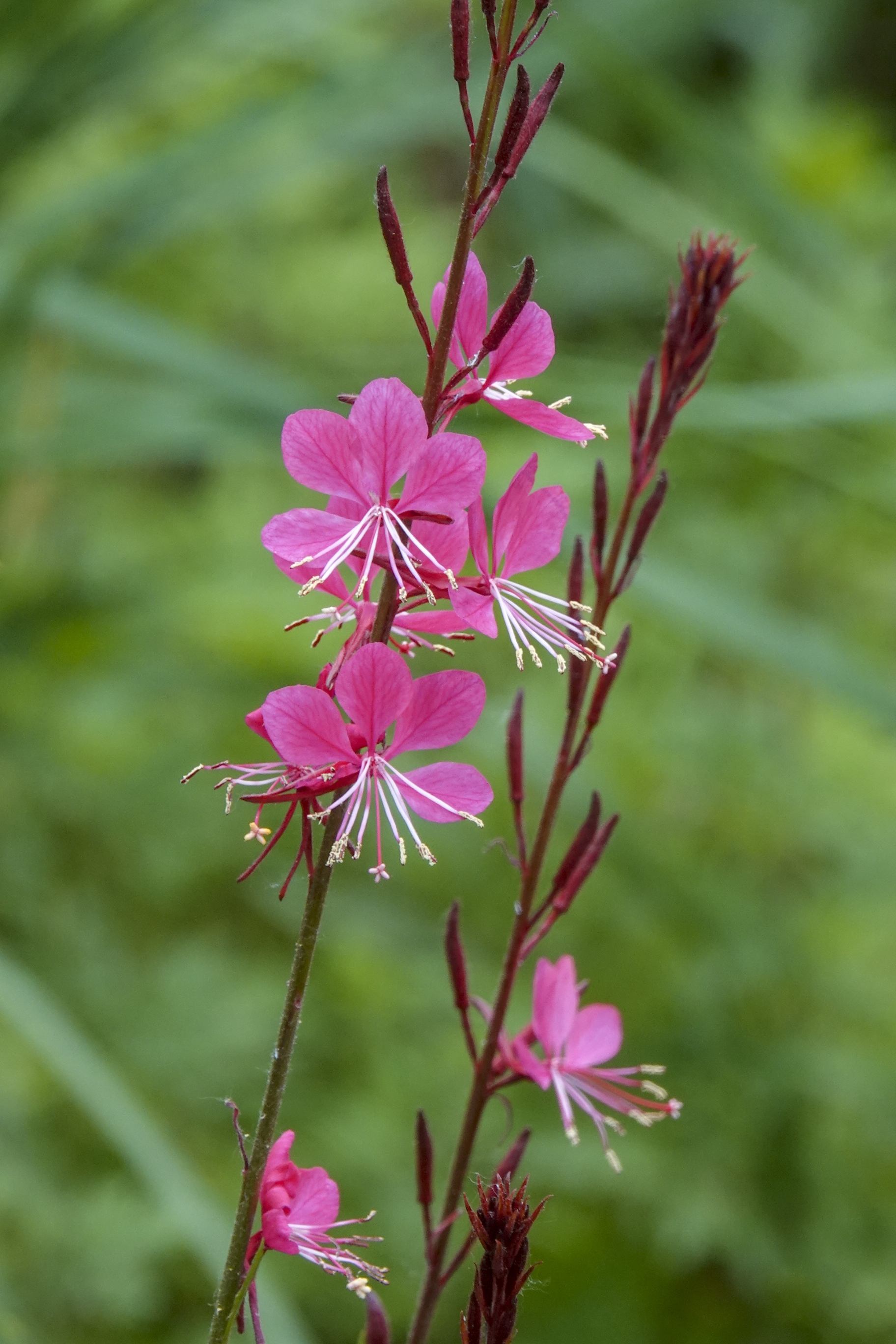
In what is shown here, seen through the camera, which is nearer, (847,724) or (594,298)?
(847,724)

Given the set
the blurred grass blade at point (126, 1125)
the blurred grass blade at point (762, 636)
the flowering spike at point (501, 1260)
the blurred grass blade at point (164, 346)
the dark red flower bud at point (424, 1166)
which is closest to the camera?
the flowering spike at point (501, 1260)

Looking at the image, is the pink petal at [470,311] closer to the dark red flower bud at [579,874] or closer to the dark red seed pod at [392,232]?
the dark red seed pod at [392,232]

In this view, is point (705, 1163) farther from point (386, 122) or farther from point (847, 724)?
point (386, 122)

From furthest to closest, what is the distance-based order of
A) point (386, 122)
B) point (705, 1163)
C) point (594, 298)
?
point (594, 298)
point (386, 122)
point (705, 1163)

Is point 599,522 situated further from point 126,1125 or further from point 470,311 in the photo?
point 126,1125

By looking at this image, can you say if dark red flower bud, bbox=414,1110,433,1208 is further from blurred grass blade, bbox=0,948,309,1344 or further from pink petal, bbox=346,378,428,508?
blurred grass blade, bbox=0,948,309,1344

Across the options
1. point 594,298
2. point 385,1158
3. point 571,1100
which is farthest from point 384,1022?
point 594,298

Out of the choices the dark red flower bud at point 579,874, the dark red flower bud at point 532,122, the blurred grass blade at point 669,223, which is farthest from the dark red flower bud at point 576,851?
the blurred grass blade at point 669,223
